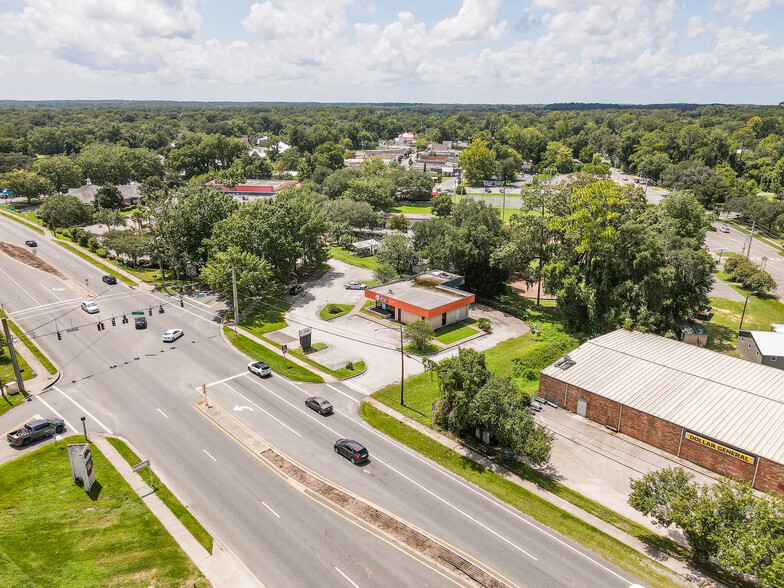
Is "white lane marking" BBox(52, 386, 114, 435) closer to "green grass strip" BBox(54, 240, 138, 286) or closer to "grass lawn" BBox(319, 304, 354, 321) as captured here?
"grass lawn" BBox(319, 304, 354, 321)

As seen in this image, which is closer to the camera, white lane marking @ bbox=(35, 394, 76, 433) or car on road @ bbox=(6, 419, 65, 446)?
car on road @ bbox=(6, 419, 65, 446)

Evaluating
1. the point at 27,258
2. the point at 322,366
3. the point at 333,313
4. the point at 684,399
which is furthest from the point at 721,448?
the point at 27,258

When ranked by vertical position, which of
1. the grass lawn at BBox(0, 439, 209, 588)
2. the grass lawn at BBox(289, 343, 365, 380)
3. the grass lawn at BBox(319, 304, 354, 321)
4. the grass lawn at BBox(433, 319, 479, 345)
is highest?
the grass lawn at BBox(0, 439, 209, 588)

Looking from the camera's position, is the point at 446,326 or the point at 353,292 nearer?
the point at 446,326

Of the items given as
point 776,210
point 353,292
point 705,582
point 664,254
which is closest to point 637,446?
point 705,582

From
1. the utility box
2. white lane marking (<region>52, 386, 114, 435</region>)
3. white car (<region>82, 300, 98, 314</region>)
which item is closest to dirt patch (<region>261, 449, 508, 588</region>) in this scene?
the utility box

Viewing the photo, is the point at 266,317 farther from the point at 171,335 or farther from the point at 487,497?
the point at 487,497

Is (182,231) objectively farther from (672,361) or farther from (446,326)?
(672,361)
